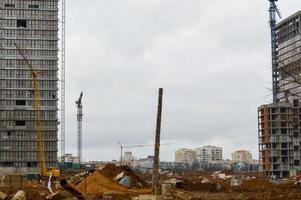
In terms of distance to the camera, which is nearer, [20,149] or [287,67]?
[287,67]

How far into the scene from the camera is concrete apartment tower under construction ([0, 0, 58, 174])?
131 m

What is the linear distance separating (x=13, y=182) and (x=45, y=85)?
64.2 m

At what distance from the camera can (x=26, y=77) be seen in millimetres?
134750

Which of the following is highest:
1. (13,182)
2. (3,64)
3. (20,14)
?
(20,14)

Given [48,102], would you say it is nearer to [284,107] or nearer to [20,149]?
[20,149]

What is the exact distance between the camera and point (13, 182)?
7088 centimetres

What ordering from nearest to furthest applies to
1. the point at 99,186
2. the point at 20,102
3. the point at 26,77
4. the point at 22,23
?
1. the point at 99,186
2. the point at 20,102
3. the point at 26,77
4. the point at 22,23

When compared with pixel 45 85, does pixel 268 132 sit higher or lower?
lower

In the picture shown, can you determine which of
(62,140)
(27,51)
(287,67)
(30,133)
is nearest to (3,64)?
(27,51)

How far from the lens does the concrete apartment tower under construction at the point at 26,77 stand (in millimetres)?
130750

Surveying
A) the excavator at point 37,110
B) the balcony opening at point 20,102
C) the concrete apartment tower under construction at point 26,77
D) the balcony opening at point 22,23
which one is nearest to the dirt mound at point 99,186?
the excavator at point 37,110

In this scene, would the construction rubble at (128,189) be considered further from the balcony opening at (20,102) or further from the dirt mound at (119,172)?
the balcony opening at (20,102)

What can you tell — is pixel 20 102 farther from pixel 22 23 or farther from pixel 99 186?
pixel 99 186

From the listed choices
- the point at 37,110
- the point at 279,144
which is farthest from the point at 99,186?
the point at 279,144
